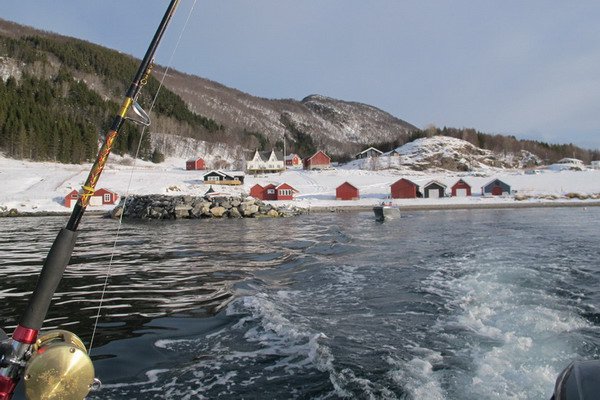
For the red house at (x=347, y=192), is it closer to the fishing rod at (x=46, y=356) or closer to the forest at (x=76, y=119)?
the forest at (x=76, y=119)

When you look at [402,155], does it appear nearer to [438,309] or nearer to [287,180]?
[287,180]

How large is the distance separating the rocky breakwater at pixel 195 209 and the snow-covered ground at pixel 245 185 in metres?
8.18

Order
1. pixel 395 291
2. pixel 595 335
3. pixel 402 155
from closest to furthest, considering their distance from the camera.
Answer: pixel 595 335, pixel 395 291, pixel 402 155

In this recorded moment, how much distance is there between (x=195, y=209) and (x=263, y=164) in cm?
6954

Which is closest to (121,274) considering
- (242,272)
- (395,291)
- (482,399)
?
(242,272)

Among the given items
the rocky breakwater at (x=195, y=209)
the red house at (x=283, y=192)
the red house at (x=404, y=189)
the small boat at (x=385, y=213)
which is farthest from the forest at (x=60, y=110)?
the red house at (x=404, y=189)

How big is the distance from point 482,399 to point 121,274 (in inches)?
444

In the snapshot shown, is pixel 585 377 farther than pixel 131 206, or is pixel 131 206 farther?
pixel 131 206

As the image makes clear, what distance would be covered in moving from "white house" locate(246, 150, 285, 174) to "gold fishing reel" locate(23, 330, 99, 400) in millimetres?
113146

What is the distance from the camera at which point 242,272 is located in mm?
12969

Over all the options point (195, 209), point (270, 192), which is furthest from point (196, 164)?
point (195, 209)

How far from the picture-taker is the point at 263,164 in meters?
117

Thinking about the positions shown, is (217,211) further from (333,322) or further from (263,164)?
(263,164)

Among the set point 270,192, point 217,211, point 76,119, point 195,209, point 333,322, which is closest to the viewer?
point 333,322
